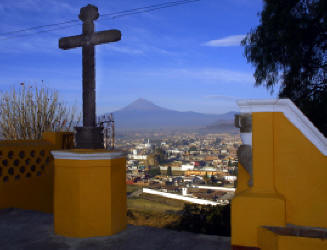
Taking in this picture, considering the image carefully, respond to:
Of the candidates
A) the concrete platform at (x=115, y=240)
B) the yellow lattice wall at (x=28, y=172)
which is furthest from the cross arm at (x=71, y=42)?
the concrete platform at (x=115, y=240)

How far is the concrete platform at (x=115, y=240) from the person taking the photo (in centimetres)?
489

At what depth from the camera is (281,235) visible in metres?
3.41

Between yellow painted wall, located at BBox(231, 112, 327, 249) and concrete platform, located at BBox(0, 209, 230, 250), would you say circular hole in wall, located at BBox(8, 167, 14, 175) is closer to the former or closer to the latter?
concrete platform, located at BBox(0, 209, 230, 250)

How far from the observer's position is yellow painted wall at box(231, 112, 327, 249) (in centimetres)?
369

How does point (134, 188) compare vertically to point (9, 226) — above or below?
below

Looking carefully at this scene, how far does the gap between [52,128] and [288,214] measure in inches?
366

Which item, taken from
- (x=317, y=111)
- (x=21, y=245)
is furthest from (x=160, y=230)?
(x=317, y=111)

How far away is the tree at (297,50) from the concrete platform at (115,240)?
17.6ft

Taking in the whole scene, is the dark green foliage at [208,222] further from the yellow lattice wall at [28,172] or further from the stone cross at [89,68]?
the stone cross at [89,68]

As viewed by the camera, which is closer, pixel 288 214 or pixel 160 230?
pixel 288 214

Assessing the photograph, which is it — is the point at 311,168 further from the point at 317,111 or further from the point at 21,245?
the point at 317,111

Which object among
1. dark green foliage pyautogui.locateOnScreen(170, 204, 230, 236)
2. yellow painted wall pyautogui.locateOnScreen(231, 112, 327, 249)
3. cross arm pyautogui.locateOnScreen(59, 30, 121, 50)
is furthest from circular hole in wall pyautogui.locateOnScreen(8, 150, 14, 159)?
yellow painted wall pyautogui.locateOnScreen(231, 112, 327, 249)

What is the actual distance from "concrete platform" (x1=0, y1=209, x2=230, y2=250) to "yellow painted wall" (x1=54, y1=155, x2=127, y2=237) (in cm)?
20

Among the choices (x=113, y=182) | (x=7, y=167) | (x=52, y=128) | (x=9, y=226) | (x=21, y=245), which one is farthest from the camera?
(x=52, y=128)
